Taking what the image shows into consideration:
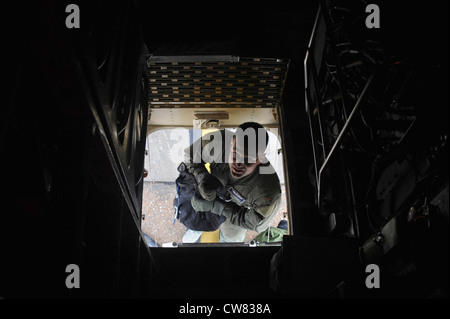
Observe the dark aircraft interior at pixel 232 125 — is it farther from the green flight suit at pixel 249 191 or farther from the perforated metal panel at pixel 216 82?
the green flight suit at pixel 249 191

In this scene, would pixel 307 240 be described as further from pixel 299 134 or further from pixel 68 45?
pixel 68 45

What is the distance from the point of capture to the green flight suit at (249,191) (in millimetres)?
4910

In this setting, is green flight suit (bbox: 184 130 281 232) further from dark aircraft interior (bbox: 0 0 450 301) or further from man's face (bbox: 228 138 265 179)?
dark aircraft interior (bbox: 0 0 450 301)

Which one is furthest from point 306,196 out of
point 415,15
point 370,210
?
point 415,15

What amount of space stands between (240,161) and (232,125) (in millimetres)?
990

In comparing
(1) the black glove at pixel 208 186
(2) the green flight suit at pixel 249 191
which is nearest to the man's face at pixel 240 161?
(2) the green flight suit at pixel 249 191

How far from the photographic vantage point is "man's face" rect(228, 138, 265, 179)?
14.8 ft

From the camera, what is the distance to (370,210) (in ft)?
10.3

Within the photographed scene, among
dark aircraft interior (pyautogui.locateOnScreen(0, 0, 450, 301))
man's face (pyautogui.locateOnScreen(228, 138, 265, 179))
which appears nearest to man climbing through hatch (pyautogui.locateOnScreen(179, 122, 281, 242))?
man's face (pyautogui.locateOnScreen(228, 138, 265, 179))

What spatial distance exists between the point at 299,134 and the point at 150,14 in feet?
7.17

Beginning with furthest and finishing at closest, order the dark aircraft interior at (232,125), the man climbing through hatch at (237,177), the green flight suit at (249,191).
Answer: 1. the green flight suit at (249,191)
2. the man climbing through hatch at (237,177)
3. the dark aircraft interior at (232,125)

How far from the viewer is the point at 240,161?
461 centimetres

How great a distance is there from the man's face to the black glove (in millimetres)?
282

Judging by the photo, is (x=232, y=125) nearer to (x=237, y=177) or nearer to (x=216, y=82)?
(x=237, y=177)
